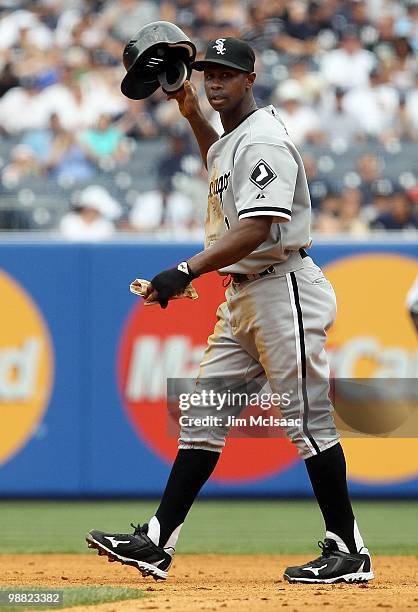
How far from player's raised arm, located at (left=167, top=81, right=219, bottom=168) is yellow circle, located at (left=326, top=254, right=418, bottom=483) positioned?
3025mm

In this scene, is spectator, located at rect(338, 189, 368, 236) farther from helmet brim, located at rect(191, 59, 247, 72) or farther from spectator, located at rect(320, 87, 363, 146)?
helmet brim, located at rect(191, 59, 247, 72)

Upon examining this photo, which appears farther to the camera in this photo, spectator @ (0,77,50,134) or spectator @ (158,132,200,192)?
spectator @ (0,77,50,134)

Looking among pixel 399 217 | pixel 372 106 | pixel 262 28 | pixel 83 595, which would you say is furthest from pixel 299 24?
pixel 83 595

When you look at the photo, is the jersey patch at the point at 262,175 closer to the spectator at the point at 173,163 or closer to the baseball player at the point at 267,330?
the baseball player at the point at 267,330

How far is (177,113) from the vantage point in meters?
10.7

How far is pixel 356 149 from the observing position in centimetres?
1041

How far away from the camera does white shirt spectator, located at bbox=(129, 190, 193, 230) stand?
370 inches

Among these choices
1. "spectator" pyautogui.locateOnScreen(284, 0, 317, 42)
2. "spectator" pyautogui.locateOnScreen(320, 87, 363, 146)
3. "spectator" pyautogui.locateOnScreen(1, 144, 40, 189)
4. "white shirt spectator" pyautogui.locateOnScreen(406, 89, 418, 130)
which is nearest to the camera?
"spectator" pyautogui.locateOnScreen(1, 144, 40, 189)

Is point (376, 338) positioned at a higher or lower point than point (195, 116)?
lower

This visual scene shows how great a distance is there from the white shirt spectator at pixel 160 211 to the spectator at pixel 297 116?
144 centimetres

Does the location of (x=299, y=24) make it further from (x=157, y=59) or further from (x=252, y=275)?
(x=252, y=275)

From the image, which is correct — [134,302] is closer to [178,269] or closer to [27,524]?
[27,524]

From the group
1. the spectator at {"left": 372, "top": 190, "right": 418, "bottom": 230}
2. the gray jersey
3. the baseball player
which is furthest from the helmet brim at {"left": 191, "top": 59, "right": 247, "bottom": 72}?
the spectator at {"left": 372, "top": 190, "right": 418, "bottom": 230}

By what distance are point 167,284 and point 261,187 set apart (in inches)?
18.4
